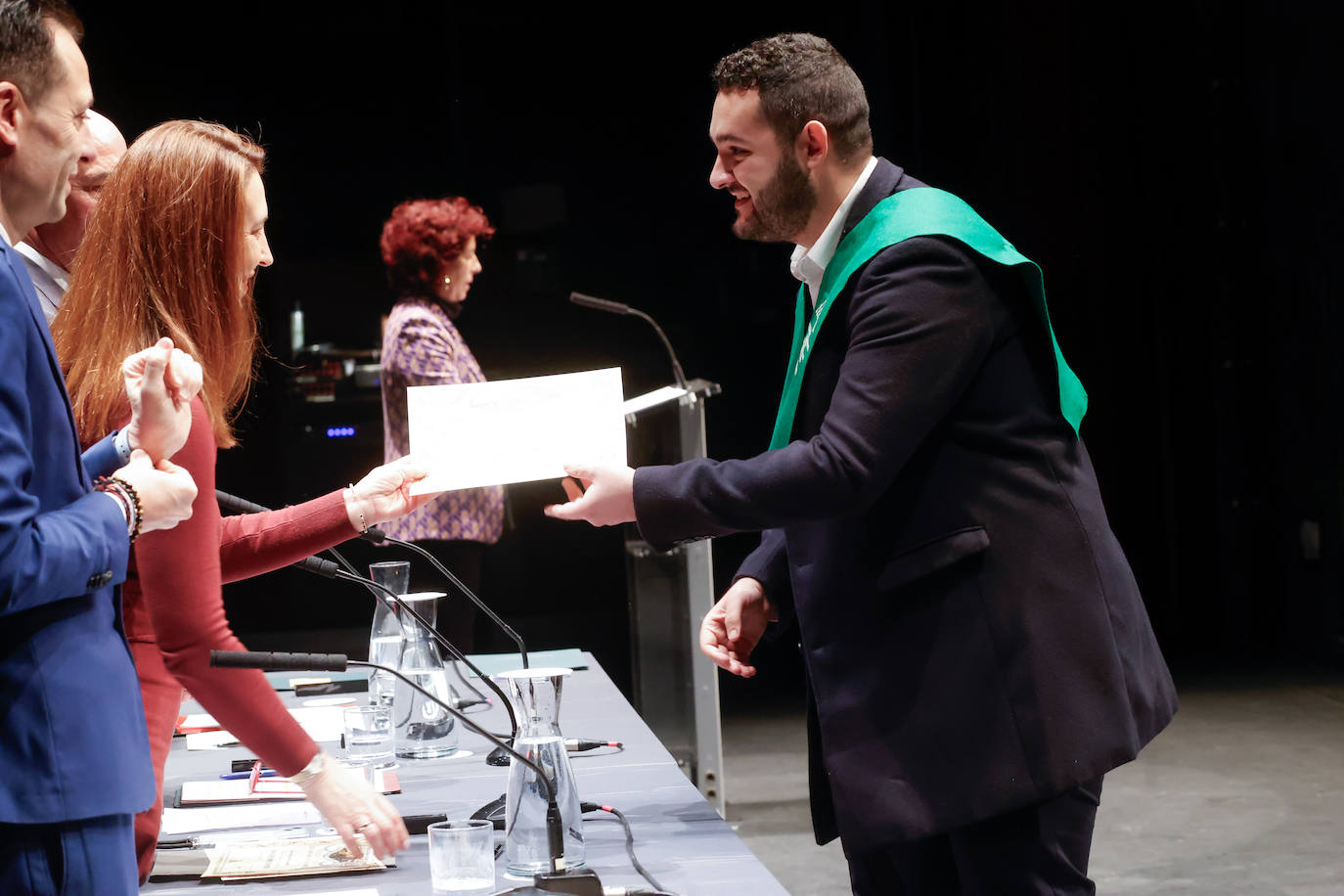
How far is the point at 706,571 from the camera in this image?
3434 millimetres

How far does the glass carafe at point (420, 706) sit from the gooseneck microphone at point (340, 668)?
2.21 ft

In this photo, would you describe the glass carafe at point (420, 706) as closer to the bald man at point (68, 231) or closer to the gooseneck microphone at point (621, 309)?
the bald man at point (68, 231)

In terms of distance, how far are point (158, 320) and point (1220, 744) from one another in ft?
13.5

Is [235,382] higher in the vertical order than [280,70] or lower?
lower

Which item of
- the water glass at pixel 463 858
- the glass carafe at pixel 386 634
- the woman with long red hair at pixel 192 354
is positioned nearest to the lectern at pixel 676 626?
the glass carafe at pixel 386 634

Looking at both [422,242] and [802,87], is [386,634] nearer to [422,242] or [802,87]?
[802,87]

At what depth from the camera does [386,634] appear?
210 cm

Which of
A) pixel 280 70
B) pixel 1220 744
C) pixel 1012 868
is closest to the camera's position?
pixel 1012 868

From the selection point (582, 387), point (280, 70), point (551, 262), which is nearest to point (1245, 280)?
point (551, 262)

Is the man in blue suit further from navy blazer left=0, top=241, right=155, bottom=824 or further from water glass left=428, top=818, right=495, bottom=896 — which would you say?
water glass left=428, top=818, right=495, bottom=896

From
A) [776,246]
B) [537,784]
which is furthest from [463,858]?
[776,246]

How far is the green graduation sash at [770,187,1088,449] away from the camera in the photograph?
1.47 m

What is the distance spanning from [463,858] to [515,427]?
21.0 inches

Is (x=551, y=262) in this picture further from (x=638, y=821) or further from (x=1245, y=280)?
(x=638, y=821)
